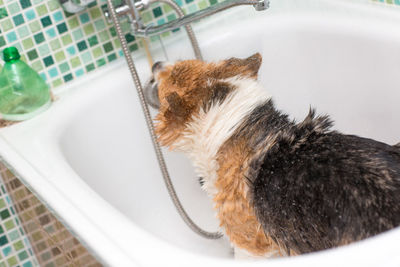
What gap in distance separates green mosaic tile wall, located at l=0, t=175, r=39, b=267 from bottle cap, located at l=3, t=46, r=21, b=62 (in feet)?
1.57

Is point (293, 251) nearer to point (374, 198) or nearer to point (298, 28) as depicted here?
point (374, 198)

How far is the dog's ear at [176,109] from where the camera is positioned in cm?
125

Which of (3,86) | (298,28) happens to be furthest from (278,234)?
(3,86)

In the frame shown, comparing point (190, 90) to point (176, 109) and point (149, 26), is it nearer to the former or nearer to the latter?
point (176, 109)

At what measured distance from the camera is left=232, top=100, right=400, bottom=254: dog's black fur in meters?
1.01

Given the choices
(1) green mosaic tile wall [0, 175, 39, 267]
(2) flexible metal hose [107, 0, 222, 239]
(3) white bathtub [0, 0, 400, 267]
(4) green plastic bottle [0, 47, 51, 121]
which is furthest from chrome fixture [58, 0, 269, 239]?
(1) green mosaic tile wall [0, 175, 39, 267]

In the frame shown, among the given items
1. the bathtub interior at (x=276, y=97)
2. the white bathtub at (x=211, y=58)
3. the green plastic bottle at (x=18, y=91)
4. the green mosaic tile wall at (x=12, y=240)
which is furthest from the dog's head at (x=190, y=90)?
the green mosaic tile wall at (x=12, y=240)

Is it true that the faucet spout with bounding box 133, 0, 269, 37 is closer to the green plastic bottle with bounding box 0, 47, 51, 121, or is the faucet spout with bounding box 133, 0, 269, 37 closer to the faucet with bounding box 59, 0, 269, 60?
the faucet with bounding box 59, 0, 269, 60

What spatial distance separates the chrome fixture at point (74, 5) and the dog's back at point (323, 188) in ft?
2.86

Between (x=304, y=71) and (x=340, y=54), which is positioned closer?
(x=340, y=54)

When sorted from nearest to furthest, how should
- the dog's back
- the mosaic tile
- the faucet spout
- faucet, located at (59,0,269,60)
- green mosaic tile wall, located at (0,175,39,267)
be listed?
the dog's back
the mosaic tile
the faucet spout
faucet, located at (59,0,269,60)
green mosaic tile wall, located at (0,175,39,267)

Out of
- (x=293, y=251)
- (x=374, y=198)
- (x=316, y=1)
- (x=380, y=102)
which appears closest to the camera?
(x=374, y=198)

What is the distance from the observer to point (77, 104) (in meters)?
1.70

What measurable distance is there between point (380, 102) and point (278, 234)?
0.70 m
